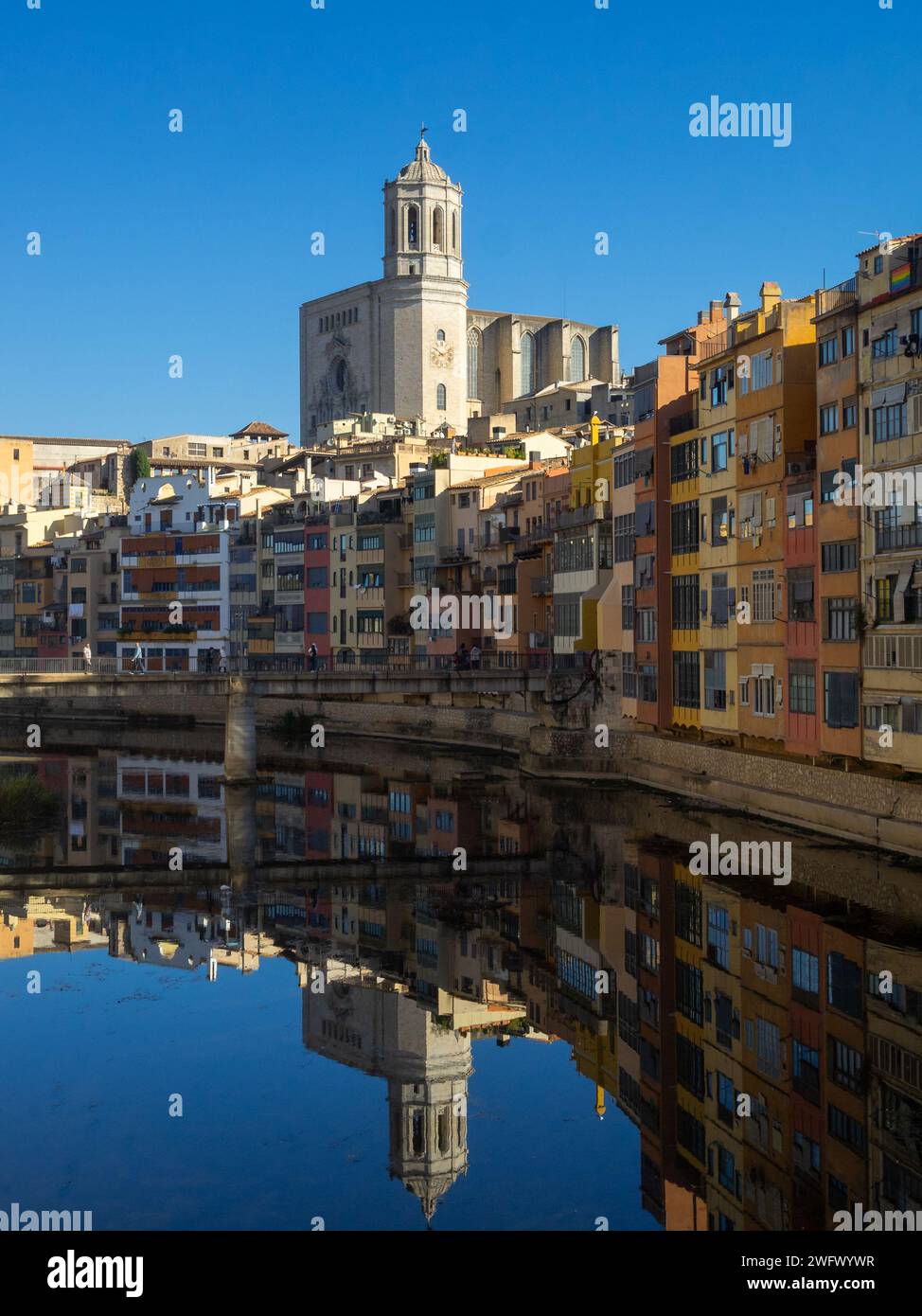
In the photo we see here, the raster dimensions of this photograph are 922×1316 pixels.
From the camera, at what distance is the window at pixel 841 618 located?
38.8 meters

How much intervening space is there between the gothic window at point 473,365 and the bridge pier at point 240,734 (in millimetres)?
101668

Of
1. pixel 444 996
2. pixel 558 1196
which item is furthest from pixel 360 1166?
pixel 444 996

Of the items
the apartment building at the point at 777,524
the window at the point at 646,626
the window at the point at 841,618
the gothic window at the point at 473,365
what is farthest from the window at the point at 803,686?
the gothic window at the point at 473,365

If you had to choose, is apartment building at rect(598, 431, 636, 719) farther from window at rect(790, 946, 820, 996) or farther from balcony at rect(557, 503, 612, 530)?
window at rect(790, 946, 820, 996)

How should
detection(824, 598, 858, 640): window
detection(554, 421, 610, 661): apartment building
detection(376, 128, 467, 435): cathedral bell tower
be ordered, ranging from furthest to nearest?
detection(376, 128, 467, 435): cathedral bell tower
detection(554, 421, 610, 661): apartment building
detection(824, 598, 858, 640): window

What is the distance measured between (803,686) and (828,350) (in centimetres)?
940

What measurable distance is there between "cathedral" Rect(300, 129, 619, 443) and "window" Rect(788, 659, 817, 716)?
101075 mm

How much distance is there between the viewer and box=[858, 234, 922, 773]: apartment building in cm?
3581

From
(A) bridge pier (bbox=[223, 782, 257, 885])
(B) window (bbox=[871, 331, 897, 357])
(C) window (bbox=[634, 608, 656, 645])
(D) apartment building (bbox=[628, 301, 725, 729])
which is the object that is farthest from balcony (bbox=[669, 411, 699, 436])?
(A) bridge pier (bbox=[223, 782, 257, 885])

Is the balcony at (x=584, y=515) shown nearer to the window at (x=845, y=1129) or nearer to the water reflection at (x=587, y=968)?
the water reflection at (x=587, y=968)

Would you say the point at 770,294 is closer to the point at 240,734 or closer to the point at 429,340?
the point at 240,734

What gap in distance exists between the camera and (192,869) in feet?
128

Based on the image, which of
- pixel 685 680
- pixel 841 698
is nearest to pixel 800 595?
pixel 841 698

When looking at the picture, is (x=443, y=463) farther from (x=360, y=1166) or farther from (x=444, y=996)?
(x=360, y=1166)
